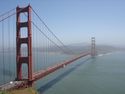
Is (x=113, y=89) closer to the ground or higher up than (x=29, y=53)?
closer to the ground

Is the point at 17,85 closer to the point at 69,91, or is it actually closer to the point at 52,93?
the point at 52,93

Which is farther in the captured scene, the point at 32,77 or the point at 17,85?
the point at 32,77

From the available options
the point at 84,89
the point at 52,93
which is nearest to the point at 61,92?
the point at 52,93

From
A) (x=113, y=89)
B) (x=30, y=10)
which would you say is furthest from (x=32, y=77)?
(x=113, y=89)

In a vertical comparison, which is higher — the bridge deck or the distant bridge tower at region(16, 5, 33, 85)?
the distant bridge tower at region(16, 5, 33, 85)

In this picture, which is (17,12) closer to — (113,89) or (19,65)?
(19,65)

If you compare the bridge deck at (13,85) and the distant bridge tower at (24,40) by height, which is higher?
the distant bridge tower at (24,40)

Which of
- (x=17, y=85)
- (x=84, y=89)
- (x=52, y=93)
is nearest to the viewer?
(x=17, y=85)

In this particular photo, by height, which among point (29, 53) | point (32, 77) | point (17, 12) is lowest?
point (32, 77)

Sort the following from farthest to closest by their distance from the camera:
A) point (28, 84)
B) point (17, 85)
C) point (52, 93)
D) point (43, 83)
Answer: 1. point (43, 83)
2. point (52, 93)
3. point (28, 84)
4. point (17, 85)
